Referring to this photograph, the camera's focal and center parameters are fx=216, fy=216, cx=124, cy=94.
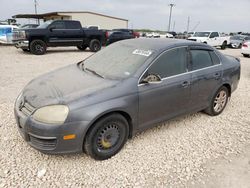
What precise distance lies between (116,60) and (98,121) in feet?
3.81

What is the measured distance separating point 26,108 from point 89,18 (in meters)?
41.8

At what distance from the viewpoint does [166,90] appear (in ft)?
10.6

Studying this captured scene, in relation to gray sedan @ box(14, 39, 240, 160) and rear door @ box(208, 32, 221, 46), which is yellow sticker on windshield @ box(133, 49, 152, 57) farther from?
rear door @ box(208, 32, 221, 46)

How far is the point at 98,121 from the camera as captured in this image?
2.69 meters

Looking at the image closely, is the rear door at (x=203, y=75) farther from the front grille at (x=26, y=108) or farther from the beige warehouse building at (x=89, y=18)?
the beige warehouse building at (x=89, y=18)

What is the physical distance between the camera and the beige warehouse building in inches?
1537

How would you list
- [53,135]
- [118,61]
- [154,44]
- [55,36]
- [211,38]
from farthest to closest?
[211,38] < [55,36] < [154,44] < [118,61] < [53,135]

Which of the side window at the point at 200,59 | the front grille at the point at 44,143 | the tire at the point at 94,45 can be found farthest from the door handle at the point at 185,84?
the tire at the point at 94,45

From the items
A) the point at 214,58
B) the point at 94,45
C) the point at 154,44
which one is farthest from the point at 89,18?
the point at 154,44

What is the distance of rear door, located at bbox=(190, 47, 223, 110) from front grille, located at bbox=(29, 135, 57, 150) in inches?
92.6

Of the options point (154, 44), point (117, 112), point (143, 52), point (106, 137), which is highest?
point (154, 44)

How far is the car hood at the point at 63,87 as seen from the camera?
2648 mm

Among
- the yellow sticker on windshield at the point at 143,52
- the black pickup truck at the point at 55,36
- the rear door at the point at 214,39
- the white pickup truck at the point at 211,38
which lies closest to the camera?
the yellow sticker on windshield at the point at 143,52

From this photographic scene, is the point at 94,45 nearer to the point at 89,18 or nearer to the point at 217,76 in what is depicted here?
the point at 217,76
